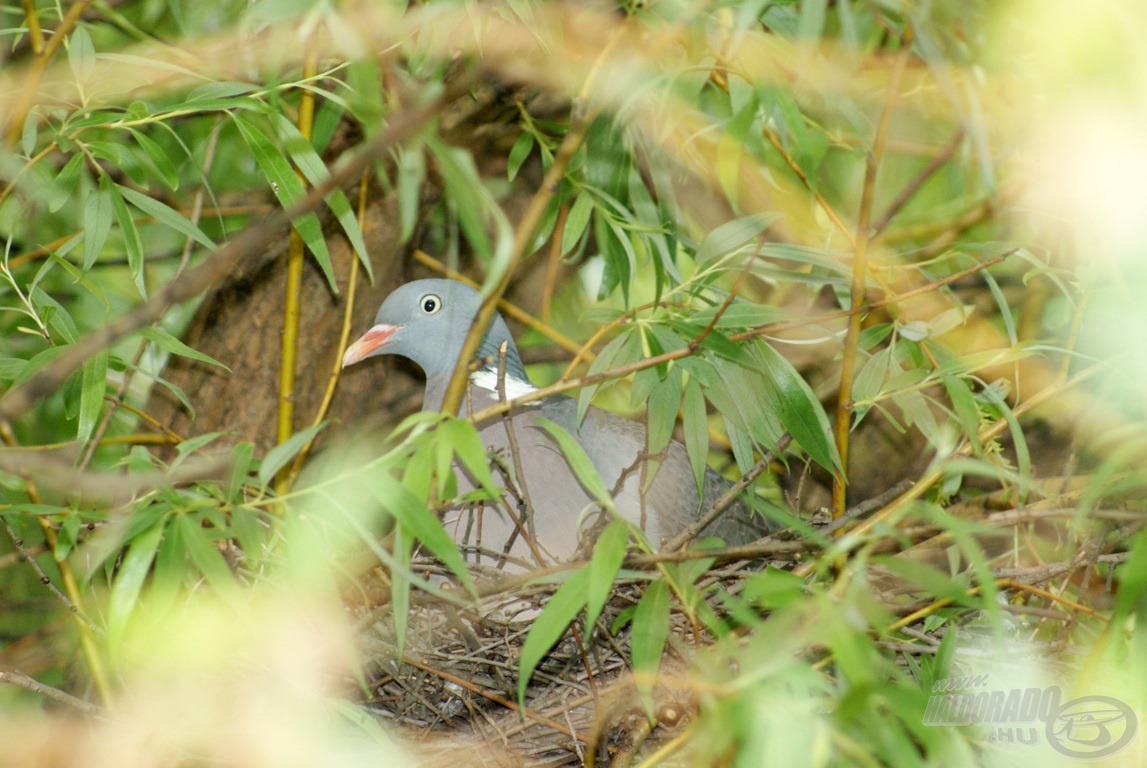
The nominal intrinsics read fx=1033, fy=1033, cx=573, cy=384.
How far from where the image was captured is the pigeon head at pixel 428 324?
229cm

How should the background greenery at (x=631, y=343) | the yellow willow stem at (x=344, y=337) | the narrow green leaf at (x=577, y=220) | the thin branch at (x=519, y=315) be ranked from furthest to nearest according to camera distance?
the thin branch at (x=519, y=315), the yellow willow stem at (x=344, y=337), the narrow green leaf at (x=577, y=220), the background greenery at (x=631, y=343)

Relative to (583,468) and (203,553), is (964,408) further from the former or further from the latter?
(203,553)

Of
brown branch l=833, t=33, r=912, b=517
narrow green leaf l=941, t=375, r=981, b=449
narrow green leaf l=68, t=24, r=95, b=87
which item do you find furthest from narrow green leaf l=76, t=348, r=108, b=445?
narrow green leaf l=941, t=375, r=981, b=449

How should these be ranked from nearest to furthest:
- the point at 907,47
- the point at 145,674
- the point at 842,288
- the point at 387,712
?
the point at 907,47
the point at 145,674
the point at 387,712
the point at 842,288

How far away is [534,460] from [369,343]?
0.51 m

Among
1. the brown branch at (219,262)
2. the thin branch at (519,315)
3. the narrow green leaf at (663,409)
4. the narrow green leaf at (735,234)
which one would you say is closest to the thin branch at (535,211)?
the brown branch at (219,262)

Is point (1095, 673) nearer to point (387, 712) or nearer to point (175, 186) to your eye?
point (387, 712)

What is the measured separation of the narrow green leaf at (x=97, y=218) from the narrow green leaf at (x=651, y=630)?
3.28ft

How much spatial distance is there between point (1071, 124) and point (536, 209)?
92 centimetres

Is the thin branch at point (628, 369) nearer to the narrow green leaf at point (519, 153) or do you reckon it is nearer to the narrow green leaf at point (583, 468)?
the narrow green leaf at point (583, 468)

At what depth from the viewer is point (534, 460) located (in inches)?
78.6

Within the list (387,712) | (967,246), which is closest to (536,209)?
(967,246)

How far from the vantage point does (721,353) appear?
1.54 m

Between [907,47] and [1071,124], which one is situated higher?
[907,47]
